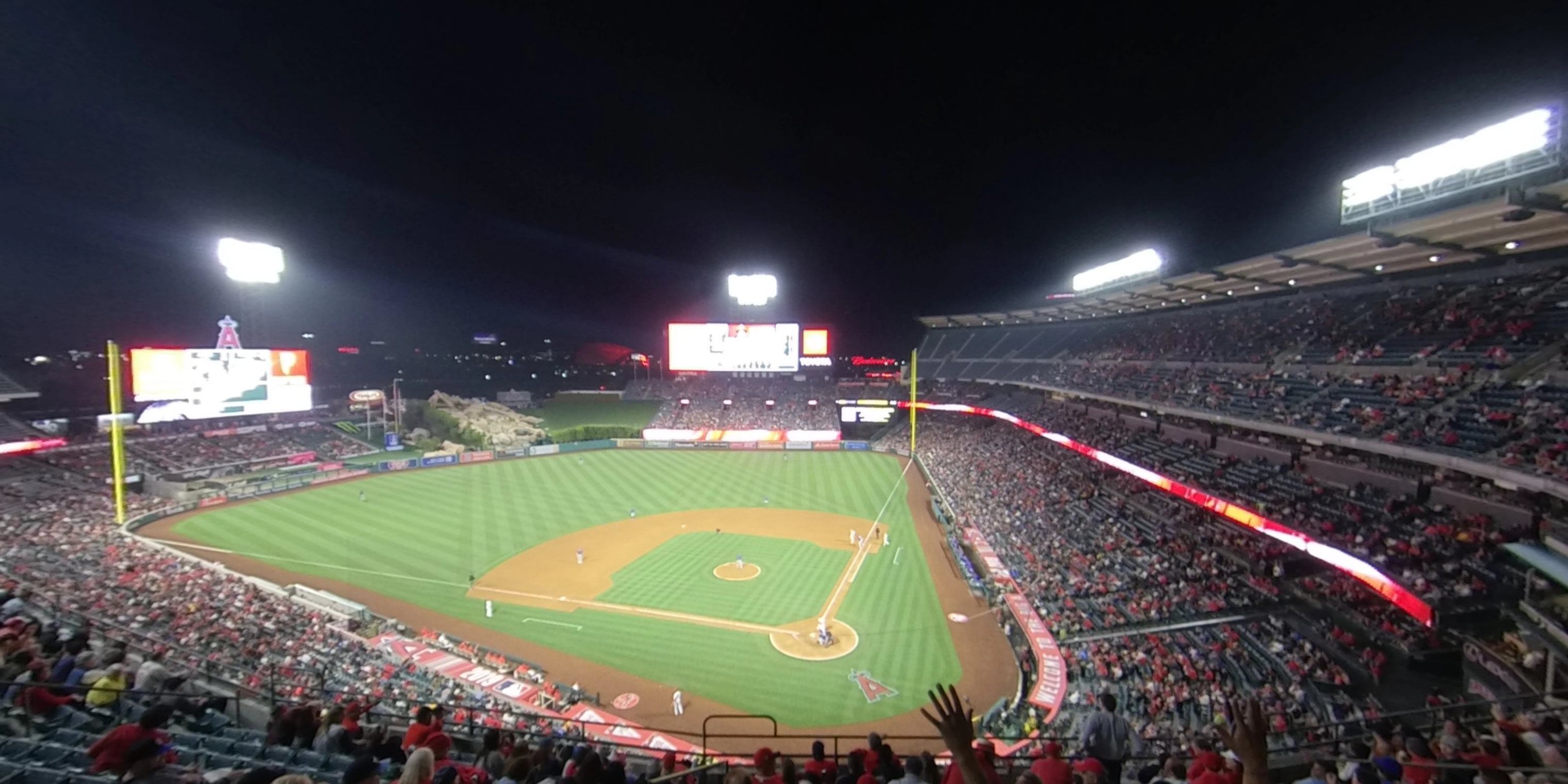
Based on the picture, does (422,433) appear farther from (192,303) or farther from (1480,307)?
(1480,307)

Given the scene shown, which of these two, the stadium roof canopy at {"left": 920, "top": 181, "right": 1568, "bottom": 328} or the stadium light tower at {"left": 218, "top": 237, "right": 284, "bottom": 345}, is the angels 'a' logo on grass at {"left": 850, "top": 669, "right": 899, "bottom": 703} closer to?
the stadium roof canopy at {"left": 920, "top": 181, "right": 1568, "bottom": 328}

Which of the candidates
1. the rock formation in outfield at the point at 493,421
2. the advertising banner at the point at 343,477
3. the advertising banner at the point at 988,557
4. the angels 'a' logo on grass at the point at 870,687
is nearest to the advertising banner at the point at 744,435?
the rock formation in outfield at the point at 493,421

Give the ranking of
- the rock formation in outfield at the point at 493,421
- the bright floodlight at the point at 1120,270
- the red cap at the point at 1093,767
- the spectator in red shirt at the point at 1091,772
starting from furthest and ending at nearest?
1. the rock formation in outfield at the point at 493,421
2. the bright floodlight at the point at 1120,270
3. the red cap at the point at 1093,767
4. the spectator in red shirt at the point at 1091,772

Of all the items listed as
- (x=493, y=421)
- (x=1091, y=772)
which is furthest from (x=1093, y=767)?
(x=493, y=421)

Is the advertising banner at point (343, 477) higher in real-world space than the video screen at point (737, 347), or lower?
lower

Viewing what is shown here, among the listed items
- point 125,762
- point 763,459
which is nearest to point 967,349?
point 763,459

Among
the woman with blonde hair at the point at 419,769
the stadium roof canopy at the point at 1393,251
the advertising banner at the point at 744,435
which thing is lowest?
the advertising banner at the point at 744,435

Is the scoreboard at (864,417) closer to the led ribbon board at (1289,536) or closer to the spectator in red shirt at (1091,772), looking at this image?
the led ribbon board at (1289,536)
